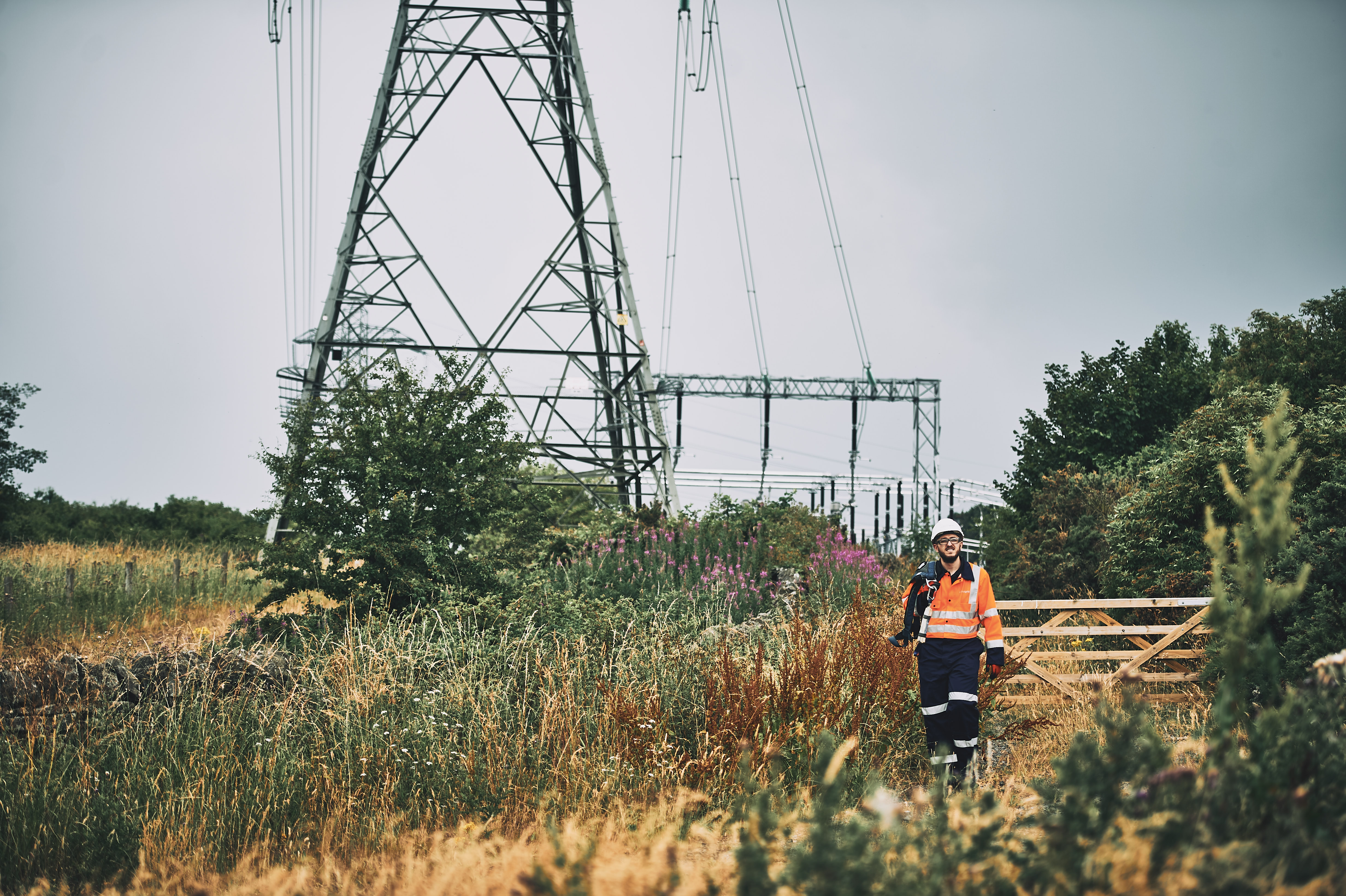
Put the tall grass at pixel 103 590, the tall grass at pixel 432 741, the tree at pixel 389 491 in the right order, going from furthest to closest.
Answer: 1. the tall grass at pixel 103 590
2. the tree at pixel 389 491
3. the tall grass at pixel 432 741

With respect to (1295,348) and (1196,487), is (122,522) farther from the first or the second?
(1295,348)

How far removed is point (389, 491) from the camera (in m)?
9.20

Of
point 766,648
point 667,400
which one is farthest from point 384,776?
point 667,400

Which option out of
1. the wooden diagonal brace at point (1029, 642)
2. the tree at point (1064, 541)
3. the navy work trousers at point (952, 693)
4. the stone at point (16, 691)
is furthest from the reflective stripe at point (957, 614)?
the tree at point (1064, 541)

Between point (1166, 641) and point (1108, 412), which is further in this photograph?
point (1108, 412)

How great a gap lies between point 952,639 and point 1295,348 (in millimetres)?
23893

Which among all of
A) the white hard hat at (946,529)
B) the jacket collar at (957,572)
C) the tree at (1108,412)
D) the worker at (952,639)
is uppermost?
the tree at (1108,412)

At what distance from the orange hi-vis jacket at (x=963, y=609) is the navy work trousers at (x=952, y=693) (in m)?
0.06

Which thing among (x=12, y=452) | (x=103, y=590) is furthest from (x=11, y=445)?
(x=103, y=590)

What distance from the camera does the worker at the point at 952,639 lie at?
5.87 metres

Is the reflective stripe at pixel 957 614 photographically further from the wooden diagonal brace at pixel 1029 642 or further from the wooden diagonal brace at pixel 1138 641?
the wooden diagonal brace at pixel 1138 641

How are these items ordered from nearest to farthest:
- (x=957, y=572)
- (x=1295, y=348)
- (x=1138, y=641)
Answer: (x=957, y=572)
(x=1138, y=641)
(x=1295, y=348)

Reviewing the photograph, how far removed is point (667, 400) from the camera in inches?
1698

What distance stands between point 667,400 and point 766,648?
35826mm
